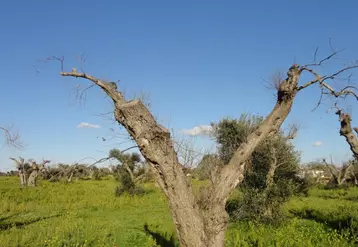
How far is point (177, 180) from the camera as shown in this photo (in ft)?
23.0

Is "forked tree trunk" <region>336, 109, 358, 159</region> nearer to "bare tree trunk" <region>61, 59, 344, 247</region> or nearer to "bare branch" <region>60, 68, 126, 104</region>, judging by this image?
"bare tree trunk" <region>61, 59, 344, 247</region>

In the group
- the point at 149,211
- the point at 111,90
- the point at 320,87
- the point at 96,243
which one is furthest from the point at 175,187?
the point at 149,211

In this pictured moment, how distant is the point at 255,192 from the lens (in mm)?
18203

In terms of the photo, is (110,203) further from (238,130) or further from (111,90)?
(111,90)

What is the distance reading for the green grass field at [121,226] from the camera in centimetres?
1246

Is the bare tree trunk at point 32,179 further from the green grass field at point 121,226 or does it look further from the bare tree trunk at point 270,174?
the bare tree trunk at point 270,174

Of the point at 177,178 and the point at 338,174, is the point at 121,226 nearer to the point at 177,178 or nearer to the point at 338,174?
the point at 177,178

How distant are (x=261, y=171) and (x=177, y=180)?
1294 centimetres

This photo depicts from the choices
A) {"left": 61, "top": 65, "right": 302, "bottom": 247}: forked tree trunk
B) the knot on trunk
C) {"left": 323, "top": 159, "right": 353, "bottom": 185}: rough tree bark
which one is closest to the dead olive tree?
{"left": 61, "top": 65, "right": 302, "bottom": 247}: forked tree trunk

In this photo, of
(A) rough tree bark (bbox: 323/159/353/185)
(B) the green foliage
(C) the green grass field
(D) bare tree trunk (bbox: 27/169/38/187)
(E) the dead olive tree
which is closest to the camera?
(E) the dead olive tree

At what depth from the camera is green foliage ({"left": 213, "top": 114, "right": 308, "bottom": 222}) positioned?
17.9m

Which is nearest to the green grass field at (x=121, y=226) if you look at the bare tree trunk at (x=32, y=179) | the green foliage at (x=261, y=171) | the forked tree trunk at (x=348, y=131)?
the green foliage at (x=261, y=171)

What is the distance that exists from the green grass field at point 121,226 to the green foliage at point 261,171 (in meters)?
1.01

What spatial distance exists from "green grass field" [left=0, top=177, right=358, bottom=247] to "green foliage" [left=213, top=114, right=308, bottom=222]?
1.01m
